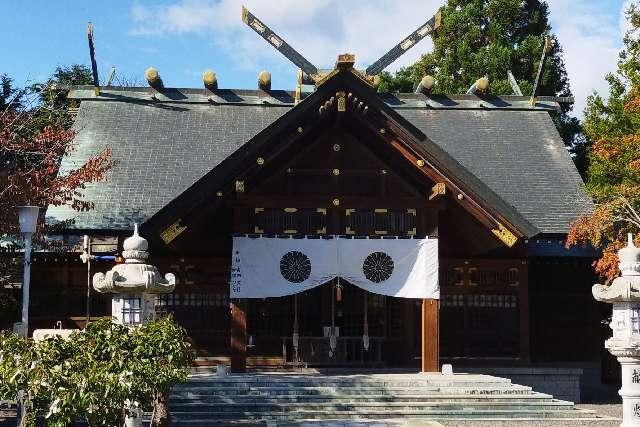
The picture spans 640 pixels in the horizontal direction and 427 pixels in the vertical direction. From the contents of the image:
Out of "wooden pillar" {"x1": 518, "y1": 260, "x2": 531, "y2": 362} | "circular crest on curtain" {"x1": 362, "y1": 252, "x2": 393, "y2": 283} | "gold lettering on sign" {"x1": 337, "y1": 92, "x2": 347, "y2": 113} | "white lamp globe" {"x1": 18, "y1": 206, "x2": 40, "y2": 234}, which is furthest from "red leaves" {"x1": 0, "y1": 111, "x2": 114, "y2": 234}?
"wooden pillar" {"x1": 518, "y1": 260, "x2": 531, "y2": 362}

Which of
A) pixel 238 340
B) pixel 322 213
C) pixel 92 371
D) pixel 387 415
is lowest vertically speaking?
pixel 387 415

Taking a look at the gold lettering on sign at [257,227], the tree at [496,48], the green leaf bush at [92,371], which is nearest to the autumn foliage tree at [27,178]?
the gold lettering on sign at [257,227]

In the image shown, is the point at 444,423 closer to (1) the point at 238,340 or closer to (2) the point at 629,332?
(2) the point at 629,332

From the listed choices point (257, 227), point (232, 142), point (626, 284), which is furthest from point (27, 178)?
point (626, 284)

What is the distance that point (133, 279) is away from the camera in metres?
13.2

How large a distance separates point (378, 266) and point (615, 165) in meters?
8.00

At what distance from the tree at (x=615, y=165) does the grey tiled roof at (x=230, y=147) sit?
55.9 inches

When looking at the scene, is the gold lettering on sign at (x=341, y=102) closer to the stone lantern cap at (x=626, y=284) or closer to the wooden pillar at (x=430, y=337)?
the wooden pillar at (x=430, y=337)

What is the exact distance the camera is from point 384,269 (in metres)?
17.7

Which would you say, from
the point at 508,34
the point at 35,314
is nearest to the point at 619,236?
the point at 35,314

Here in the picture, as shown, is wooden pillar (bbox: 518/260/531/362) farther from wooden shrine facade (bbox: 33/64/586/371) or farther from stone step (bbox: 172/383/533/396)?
stone step (bbox: 172/383/533/396)

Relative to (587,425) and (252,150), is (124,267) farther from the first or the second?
(587,425)

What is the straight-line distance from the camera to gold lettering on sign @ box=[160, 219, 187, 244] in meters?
16.4

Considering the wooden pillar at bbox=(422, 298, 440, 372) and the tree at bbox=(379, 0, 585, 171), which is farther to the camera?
the tree at bbox=(379, 0, 585, 171)
